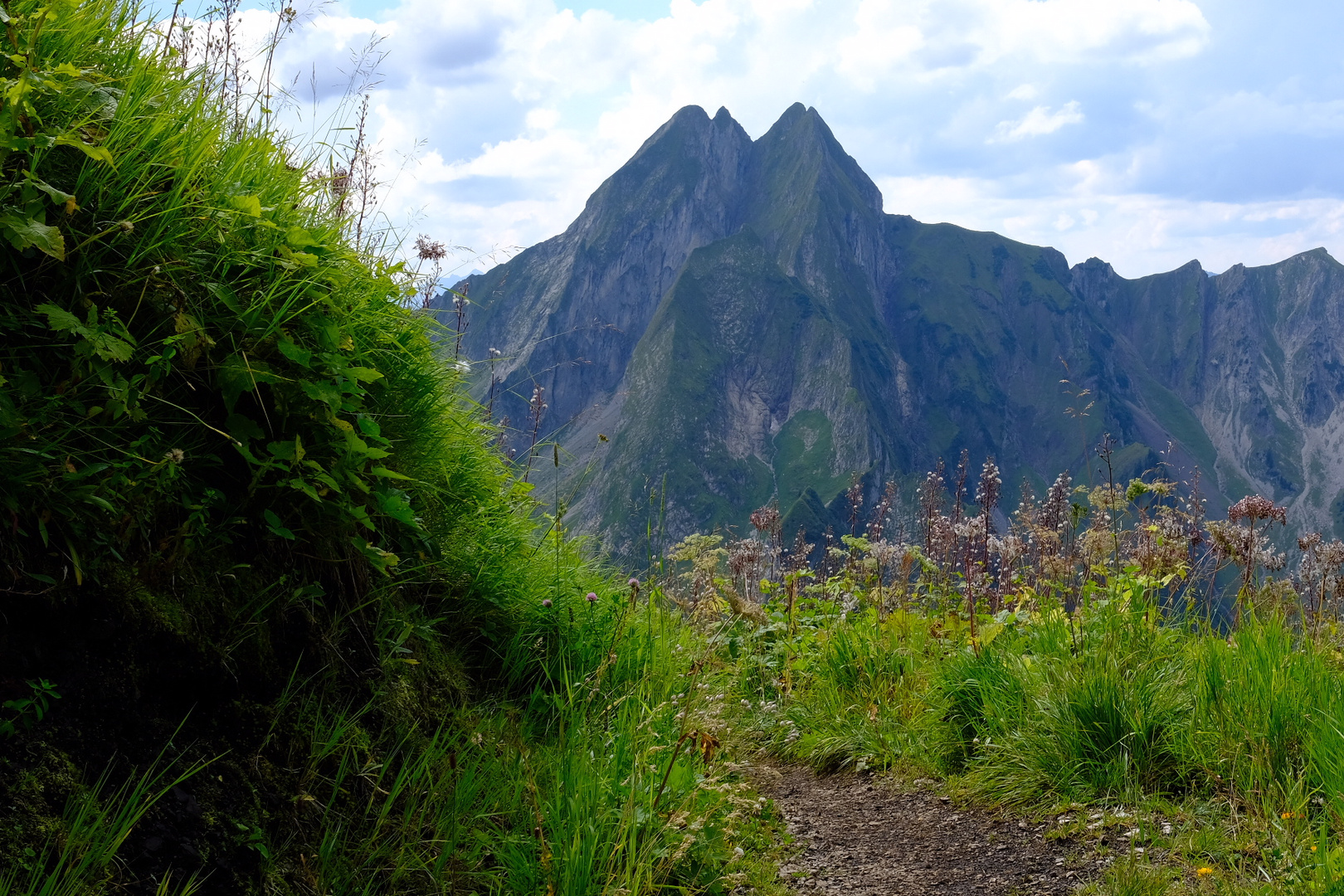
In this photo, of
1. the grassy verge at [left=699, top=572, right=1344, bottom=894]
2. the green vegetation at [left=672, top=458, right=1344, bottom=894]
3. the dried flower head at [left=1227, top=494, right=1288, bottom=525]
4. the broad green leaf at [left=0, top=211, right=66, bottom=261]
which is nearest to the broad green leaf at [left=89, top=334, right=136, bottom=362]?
the broad green leaf at [left=0, top=211, right=66, bottom=261]

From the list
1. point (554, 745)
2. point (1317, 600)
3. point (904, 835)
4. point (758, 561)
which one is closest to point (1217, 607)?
point (1317, 600)

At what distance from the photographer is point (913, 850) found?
4363 mm

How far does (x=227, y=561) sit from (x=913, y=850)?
361cm

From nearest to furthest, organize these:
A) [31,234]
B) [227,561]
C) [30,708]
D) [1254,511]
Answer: [30,708] < [31,234] < [227,561] < [1254,511]

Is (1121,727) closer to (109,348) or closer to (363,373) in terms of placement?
(363,373)

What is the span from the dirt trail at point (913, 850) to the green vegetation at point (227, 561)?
0.57 metres

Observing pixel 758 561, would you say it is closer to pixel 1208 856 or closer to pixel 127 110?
pixel 1208 856

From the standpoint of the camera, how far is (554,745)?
13.1 feet

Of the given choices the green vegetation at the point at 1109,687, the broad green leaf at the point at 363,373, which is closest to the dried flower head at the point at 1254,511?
the green vegetation at the point at 1109,687

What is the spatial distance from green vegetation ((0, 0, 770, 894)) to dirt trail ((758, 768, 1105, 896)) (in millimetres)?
569

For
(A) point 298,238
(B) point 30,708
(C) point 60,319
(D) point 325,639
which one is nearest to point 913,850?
(D) point 325,639

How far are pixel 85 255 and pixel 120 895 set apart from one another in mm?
1937

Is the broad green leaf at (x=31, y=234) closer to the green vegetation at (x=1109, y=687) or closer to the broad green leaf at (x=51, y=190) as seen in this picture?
the broad green leaf at (x=51, y=190)

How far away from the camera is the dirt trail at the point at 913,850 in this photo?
12.7 ft
